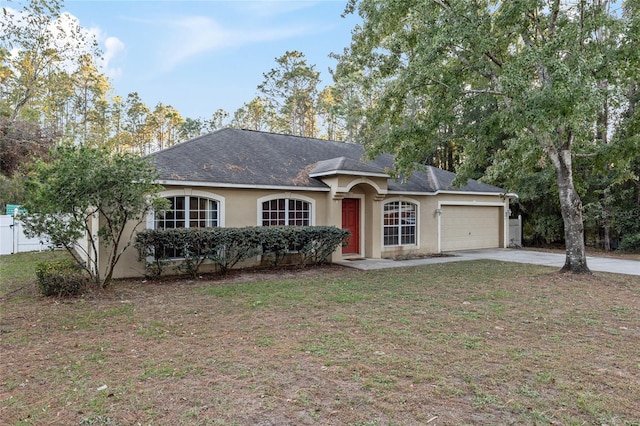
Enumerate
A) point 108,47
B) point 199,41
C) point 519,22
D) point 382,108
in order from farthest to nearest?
point 108,47 → point 199,41 → point 382,108 → point 519,22

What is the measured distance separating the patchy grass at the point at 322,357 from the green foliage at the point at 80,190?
4.71 feet

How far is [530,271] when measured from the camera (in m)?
10.9

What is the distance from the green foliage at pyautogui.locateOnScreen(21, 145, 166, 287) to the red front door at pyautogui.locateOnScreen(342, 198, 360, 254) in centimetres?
700

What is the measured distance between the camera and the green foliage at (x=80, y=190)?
7156 millimetres

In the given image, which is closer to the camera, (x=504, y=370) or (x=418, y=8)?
(x=504, y=370)

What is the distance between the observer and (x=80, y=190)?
7.32m

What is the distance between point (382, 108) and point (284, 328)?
703 cm

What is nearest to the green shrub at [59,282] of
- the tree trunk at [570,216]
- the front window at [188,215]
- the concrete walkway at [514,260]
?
the front window at [188,215]

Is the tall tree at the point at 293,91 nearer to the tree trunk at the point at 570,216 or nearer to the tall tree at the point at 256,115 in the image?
the tall tree at the point at 256,115

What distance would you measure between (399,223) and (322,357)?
10678mm

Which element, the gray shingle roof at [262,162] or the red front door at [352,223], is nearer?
the gray shingle roof at [262,162]

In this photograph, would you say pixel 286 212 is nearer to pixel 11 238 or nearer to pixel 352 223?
pixel 352 223

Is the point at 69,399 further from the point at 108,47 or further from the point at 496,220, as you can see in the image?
the point at 108,47

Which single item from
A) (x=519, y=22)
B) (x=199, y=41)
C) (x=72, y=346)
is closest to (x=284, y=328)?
(x=72, y=346)
